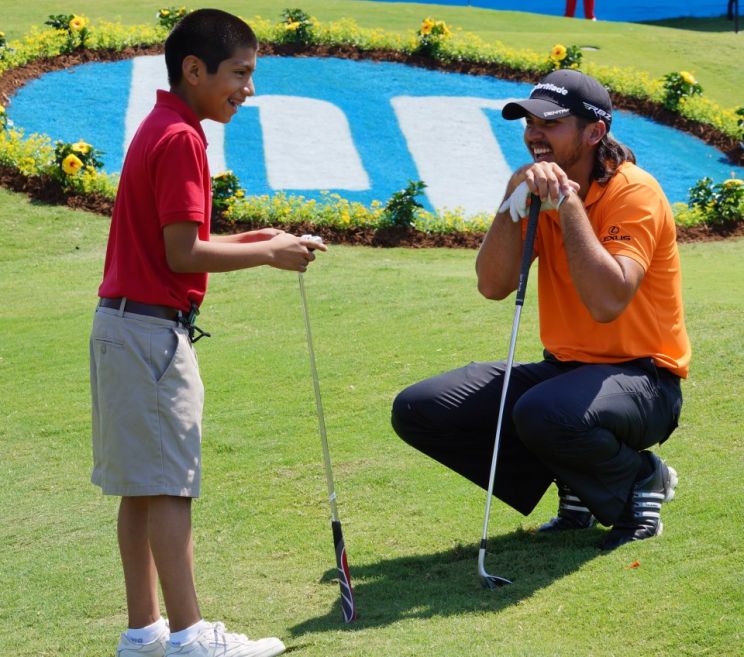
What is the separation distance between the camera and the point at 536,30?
703 inches

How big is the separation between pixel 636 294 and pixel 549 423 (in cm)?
61

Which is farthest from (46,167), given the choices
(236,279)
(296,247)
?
(296,247)

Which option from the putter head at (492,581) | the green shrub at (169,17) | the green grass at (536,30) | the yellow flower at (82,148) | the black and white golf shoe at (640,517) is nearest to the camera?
the putter head at (492,581)

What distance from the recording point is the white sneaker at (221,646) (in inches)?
134

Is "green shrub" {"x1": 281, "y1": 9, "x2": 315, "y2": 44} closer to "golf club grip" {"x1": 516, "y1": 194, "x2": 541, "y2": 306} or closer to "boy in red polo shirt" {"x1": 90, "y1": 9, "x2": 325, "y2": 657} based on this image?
"golf club grip" {"x1": 516, "y1": 194, "x2": 541, "y2": 306}

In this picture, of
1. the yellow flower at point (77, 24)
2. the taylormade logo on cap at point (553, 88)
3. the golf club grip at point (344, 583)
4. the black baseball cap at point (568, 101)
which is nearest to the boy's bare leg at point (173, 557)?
the golf club grip at point (344, 583)

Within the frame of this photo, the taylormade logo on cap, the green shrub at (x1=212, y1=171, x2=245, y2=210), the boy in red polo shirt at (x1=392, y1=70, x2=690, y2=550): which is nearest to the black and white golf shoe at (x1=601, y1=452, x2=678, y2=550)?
the boy in red polo shirt at (x1=392, y1=70, x2=690, y2=550)

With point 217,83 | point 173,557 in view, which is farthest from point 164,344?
point 217,83

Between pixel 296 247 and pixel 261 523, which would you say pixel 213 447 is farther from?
pixel 296 247

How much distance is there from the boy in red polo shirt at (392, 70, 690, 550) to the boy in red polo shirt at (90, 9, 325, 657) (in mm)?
1065

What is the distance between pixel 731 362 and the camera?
239 inches

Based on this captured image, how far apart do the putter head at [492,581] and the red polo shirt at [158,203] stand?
1317mm

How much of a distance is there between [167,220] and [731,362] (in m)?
3.67

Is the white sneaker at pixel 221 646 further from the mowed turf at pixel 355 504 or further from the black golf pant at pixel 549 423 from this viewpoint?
the black golf pant at pixel 549 423
